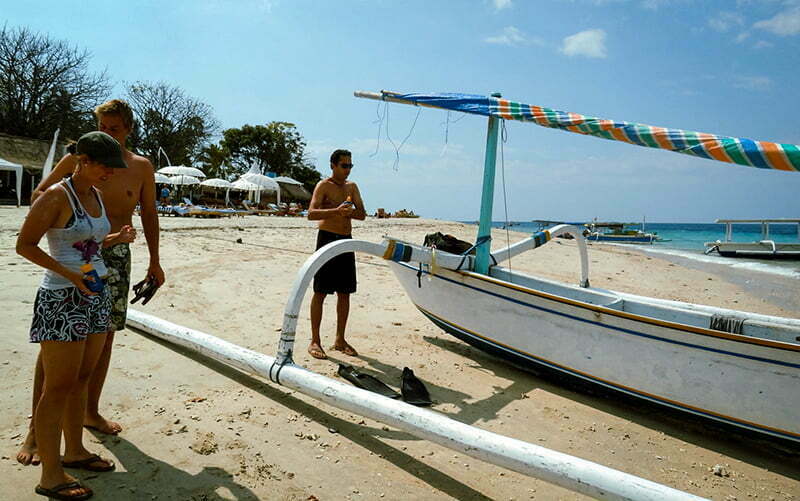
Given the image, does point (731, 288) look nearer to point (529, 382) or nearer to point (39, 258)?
point (529, 382)

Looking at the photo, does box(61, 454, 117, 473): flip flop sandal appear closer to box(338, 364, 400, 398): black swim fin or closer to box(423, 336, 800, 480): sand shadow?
box(338, 364, 400, 398): black swim fin

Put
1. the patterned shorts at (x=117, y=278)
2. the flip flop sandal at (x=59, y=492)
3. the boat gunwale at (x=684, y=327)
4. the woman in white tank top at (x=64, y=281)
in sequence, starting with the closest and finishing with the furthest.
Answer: the woman in white tank top at (x=64, y=281), the flip flop sandal at (x=59, y=492), the patterned shorts at (x=117, y=278), the boat gunwale at (x=684, y=327)

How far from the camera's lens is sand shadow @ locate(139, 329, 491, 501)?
2420mm

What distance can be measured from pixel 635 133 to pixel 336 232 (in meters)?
2.56

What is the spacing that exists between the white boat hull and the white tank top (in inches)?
116

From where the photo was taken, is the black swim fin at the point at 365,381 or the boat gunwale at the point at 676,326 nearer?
the boat gunwale at the point at 676,326

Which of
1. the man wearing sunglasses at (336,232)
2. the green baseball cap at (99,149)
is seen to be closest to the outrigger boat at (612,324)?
the man wearing sunglasses at (336,232)

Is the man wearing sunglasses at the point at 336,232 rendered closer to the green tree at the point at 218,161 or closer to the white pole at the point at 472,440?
the white pole at the point at 472,440

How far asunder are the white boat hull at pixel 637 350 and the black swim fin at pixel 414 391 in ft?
3.03

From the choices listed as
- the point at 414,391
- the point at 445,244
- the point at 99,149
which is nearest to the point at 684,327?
the point at 414,391

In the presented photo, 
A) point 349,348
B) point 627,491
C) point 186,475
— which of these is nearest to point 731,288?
point 349,348

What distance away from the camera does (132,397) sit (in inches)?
120

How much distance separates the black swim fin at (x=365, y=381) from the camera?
11.0 feet

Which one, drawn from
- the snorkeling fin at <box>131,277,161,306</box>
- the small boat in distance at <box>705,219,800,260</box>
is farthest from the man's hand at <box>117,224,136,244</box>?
the small boat in distance at <box>705,219,800,260</box>
